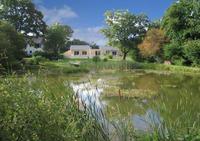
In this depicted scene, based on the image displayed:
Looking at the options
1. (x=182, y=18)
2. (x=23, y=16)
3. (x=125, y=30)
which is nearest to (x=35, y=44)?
(x=23, y=16)

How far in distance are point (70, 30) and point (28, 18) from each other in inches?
1270

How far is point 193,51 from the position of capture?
41594mm

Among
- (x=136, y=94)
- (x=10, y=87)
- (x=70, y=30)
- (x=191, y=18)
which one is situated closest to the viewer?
(x=10, y=87)

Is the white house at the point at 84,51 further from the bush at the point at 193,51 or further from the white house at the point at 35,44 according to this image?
the bush at the point at 193,51

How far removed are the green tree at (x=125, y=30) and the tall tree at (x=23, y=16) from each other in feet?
37.1

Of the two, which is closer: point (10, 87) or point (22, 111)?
point (22, 111)

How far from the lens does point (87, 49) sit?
89.0 metres

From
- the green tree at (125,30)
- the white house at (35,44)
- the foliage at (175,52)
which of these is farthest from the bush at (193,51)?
the white house at (35,44)

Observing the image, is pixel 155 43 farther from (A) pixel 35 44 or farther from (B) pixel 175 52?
(A) pixel 35 44

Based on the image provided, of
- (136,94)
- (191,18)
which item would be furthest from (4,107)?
(191,18)

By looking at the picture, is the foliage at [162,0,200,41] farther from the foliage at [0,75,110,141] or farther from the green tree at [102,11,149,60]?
the foliage at [0,75,110,141]

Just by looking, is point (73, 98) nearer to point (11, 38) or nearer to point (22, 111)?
point (22, 111)

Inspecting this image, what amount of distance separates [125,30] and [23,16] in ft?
55.3

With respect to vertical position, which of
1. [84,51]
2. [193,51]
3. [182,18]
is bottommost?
[84,51]
